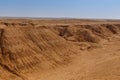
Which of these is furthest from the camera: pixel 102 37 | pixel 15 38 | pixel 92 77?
pixel 102 37

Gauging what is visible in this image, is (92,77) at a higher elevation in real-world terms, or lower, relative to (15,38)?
lower

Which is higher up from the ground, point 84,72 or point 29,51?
point 29,51

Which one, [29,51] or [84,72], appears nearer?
[84,72]

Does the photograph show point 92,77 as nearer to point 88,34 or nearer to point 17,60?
point 17,60

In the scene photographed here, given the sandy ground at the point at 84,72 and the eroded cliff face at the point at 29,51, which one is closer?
the sandy ground at the point at 84,72

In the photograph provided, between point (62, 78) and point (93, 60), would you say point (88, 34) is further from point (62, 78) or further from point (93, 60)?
point (62, 78)

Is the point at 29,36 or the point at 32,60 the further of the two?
the point at 29,36

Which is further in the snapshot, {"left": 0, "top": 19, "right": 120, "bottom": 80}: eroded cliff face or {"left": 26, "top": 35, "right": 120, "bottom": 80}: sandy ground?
{"left": 0, "top": 19, "right": 120, "bottom": 80}: eroded cliff face

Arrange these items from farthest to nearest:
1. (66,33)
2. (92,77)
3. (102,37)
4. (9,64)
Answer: (102,37) → (66,33) → (9,64) → (92,77)

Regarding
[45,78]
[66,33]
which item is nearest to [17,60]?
[45,78]
